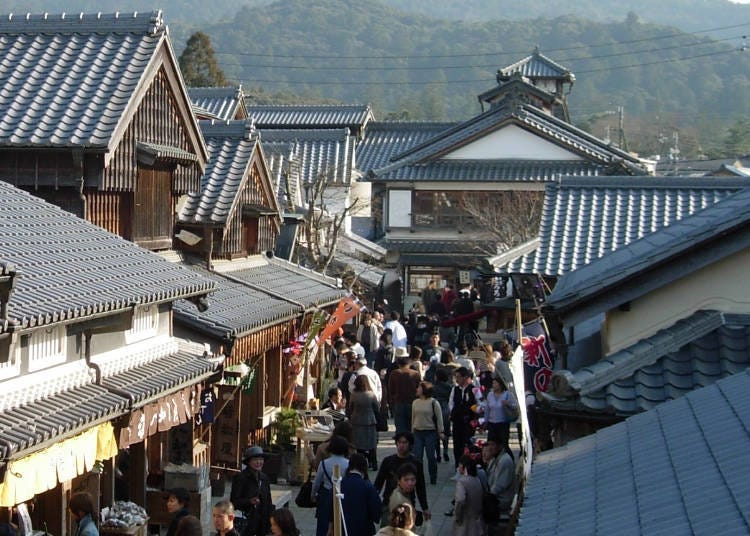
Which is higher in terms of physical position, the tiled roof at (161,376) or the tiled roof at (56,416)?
the tiled roof at (56,416)

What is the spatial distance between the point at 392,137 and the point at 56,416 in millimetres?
41002

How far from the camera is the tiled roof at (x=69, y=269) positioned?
9.44 meters

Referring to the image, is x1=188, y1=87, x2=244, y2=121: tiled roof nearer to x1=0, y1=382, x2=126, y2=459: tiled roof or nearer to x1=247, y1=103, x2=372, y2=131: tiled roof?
x1=247, y1=103, x2=372, y2=131: tiled roof

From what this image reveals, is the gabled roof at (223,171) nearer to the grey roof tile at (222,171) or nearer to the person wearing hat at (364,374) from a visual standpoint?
the grey roof tile at (222,171)

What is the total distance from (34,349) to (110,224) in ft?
16.7

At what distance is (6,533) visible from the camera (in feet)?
26.9

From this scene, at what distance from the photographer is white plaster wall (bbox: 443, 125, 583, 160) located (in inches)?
1564

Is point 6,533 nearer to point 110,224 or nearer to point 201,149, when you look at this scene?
point 110,224

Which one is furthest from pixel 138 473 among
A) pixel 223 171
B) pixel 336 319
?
pixel 223 171

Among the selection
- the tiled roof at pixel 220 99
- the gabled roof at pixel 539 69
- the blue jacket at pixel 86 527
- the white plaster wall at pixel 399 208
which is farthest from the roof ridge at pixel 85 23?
the gabled roof at pixel 539 69

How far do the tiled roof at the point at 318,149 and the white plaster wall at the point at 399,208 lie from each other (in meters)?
1.76

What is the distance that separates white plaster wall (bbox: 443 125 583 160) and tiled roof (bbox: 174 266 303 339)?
75.6ft

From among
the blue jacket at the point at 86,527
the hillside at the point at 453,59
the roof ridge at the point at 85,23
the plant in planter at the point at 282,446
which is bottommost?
the plant in planter at the point at 282,446

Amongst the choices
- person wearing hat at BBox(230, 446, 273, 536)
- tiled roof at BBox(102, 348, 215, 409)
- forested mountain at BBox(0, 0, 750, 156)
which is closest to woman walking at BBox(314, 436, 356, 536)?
person wearing hat at BBox(230, 446, 273, 536)
